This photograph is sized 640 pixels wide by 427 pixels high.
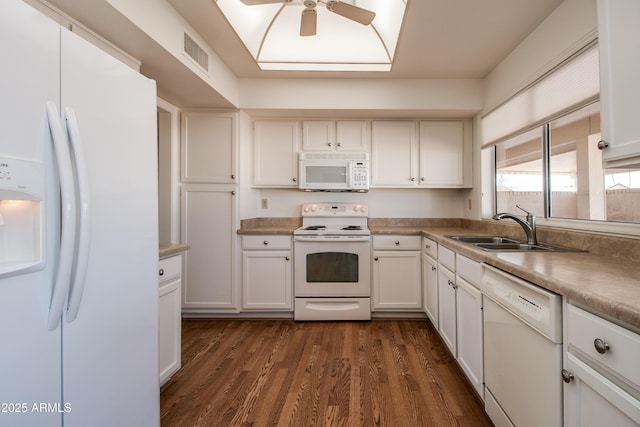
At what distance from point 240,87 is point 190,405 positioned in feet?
8.65

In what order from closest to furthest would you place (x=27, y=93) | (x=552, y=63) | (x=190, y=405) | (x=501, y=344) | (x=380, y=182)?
(x=27, y=93) → (x=501, y=344) → (x=190, y=405) → (x=552, y=63) → (x=380, y=182)

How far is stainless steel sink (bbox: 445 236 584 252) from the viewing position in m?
1.67

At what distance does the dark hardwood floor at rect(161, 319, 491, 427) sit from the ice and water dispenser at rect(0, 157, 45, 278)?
1.22 meters

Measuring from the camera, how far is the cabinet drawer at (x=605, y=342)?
0.68 m

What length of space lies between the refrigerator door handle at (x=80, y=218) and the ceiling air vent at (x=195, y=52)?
136 centimetres

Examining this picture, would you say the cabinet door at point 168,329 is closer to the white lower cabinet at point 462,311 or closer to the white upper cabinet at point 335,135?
the white lower cabinet at point 462,311

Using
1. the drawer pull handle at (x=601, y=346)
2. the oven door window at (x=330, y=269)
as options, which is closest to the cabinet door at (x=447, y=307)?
the oven door window at (x=330, y=269)

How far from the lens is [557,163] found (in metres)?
1.90

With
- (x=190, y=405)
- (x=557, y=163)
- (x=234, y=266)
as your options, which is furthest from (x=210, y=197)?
(x=557, y=163)

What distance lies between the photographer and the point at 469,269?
5.53 feet

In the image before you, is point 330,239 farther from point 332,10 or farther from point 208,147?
point 332,10

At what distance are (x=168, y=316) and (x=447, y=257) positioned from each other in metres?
1.95

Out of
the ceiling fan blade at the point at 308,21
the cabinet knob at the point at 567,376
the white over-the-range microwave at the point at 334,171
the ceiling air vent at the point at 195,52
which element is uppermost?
the ceiling fan blade at the point at 308,21

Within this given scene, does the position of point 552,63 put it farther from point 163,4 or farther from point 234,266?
point 234,266
